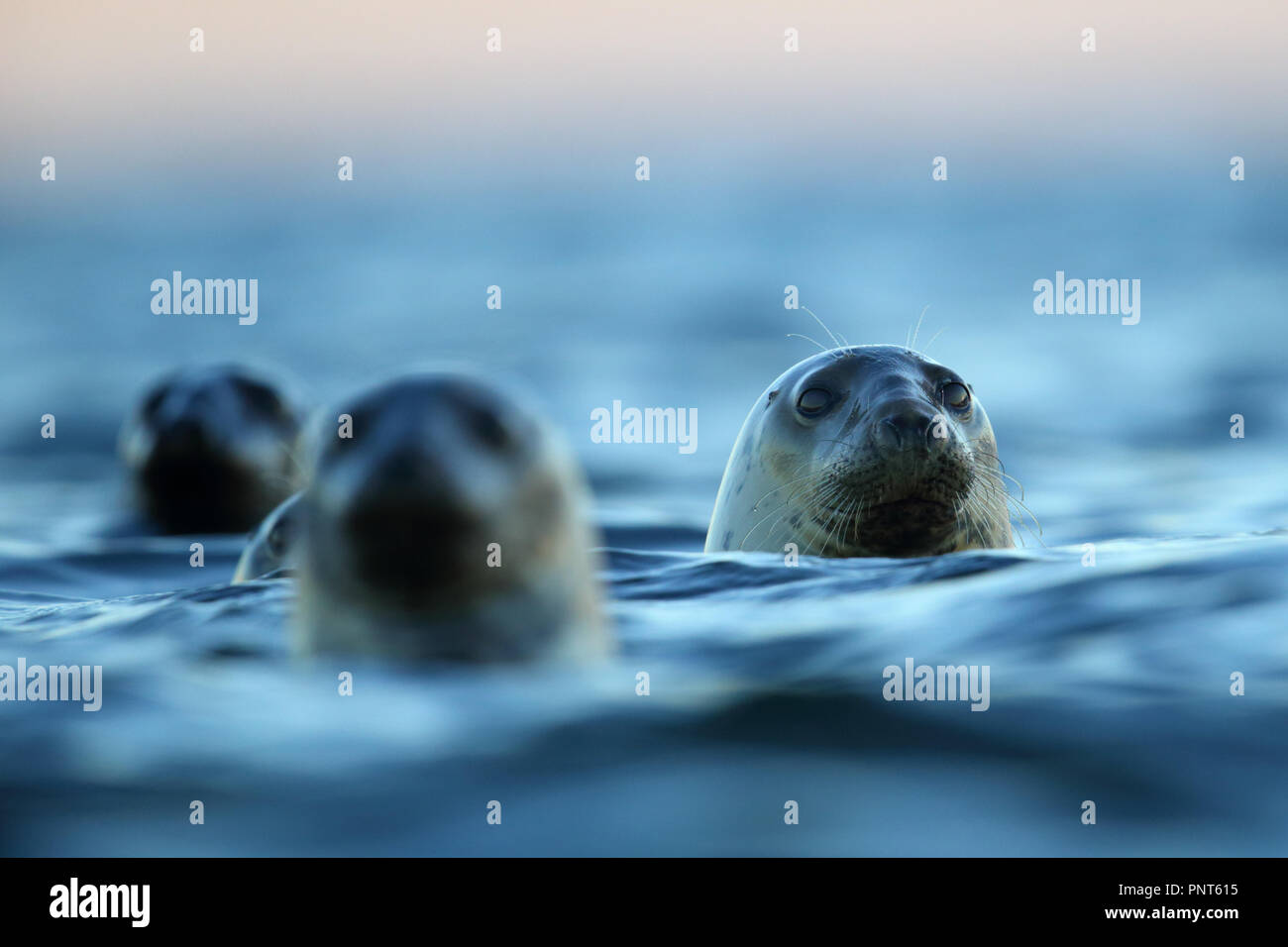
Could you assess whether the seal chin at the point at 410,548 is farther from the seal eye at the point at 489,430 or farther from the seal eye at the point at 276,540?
the seal eye at the point at 276,540

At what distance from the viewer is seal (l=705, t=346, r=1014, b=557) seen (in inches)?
213

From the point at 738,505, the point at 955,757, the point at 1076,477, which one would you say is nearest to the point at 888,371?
the point at 738,505

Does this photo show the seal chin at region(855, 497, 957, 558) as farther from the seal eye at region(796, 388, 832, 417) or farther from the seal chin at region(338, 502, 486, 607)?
the seal chin at region(338, 502, 486, 607)

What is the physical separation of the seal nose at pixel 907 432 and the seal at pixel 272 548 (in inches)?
82.3

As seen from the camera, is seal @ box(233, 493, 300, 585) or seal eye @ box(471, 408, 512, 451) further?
seal @ box(233, 493, 300, 585)

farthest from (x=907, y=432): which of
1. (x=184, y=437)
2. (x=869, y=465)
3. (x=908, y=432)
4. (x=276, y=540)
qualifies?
(x=184, y=437)

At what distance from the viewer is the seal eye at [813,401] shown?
5.89 metres

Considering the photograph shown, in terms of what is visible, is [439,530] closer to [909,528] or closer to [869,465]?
[869,465]

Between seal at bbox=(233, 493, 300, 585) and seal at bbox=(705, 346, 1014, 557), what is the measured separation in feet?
5.54

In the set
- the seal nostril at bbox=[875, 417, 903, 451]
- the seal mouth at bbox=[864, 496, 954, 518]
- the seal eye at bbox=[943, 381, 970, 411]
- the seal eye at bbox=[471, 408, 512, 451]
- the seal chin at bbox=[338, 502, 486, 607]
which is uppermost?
the seal eye at bbox=[943, 381, 970, 411]

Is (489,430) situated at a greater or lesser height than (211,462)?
lesser

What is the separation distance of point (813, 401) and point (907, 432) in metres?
0.63

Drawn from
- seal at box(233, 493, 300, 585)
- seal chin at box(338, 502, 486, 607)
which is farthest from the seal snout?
seal chin at box(338, 502, 486, 607)

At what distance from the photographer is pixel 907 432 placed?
17.6 feet
